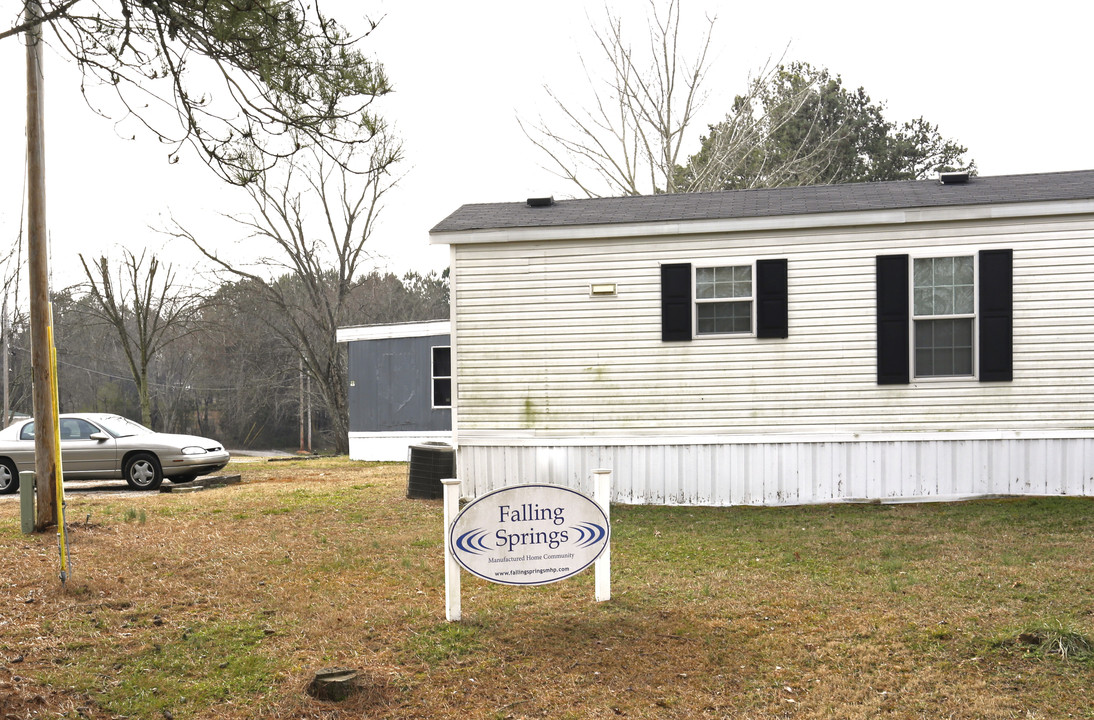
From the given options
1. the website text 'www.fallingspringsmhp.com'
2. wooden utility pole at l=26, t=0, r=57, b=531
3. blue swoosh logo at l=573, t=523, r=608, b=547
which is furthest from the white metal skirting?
the website text 'www.fallingspringsmhp.com'

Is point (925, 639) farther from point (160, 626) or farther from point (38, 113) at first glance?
point (38, 113)

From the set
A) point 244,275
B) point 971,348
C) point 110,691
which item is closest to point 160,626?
point 110,691

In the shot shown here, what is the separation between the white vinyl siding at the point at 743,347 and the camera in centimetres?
1055

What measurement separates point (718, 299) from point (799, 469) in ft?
7.38

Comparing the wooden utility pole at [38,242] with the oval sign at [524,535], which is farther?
the wooden utility pole at [38,242]

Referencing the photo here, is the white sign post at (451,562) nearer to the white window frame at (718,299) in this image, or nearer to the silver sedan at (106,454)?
the white window frame at (718,299)

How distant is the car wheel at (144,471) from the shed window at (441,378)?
595 cm

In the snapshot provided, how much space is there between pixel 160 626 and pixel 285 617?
0.77 meters

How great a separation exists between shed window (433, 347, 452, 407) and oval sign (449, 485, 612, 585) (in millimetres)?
12889

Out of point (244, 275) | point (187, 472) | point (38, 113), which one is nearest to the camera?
point (38, 113)

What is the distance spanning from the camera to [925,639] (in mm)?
5203

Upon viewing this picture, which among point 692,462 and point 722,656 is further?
point 692,462

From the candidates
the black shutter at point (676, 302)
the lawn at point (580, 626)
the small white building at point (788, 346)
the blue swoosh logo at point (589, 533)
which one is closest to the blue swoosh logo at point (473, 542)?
the lawn at point (580, 626)

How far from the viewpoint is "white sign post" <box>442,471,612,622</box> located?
5.62m
